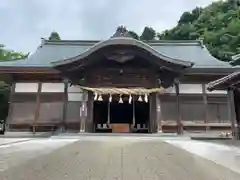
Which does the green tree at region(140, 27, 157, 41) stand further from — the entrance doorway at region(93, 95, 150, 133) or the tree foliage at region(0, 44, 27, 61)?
the entrance doorway at region(93, 95, 150, 133)

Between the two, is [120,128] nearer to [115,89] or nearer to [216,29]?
[115,89]

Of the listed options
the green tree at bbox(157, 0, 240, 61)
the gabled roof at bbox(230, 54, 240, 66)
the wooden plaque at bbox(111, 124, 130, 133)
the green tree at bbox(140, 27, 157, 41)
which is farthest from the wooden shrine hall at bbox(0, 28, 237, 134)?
the green tree at bbox(140, 27, 157, 41)

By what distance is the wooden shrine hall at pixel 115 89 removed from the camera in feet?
A: 39.2

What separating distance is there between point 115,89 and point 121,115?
23.0 ft

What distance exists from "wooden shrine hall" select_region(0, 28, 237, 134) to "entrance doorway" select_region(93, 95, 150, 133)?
1480 mm

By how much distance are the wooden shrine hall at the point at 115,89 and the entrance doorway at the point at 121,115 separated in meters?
1.48

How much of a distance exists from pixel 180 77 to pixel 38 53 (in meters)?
8.22

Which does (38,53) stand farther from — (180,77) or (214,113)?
(214,113)

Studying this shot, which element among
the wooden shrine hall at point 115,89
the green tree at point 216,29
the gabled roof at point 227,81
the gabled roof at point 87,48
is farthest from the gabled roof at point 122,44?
the green tree at point 216,29

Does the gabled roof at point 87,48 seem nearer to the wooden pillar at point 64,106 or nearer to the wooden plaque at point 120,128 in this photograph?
the wooden pillar at point 64,106

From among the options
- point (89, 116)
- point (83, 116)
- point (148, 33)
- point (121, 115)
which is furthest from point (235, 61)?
point (148, 33)

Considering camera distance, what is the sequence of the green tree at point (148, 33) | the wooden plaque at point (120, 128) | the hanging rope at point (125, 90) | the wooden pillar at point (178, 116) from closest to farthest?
the wooden pillar at point (178, 116) → the hanging rope at point (125, 90) → the wooden plaque at point (120, 128) → the green tree at point (148, 33)

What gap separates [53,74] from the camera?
1300 centimetres

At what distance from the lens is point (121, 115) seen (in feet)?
62.6
